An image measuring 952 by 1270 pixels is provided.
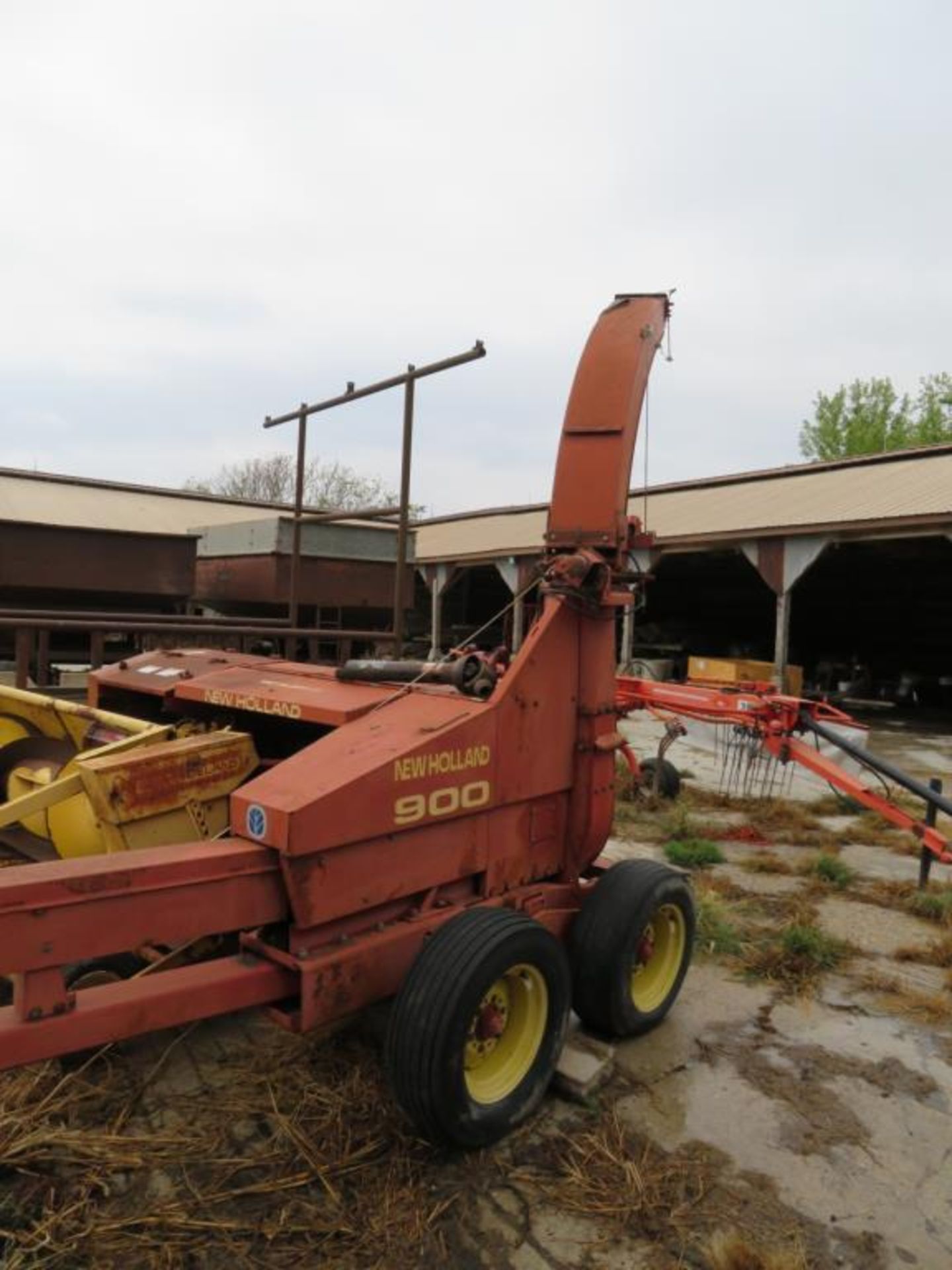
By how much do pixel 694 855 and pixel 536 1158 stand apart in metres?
3.25

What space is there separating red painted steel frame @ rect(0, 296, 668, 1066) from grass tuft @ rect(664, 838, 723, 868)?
2337 mm

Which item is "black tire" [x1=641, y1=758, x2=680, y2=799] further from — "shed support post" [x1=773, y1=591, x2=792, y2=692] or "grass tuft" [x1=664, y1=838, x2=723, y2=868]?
"shed support post" [x1=773, y1=591, x2=792, y2=692]

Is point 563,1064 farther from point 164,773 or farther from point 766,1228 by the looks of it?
point 164,773

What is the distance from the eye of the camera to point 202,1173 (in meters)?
2.35

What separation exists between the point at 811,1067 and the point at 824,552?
11738mm

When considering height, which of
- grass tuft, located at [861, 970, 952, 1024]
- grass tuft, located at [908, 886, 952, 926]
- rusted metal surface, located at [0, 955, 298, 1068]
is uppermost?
rusted metal surface, located at [0, 955, 298, 1068]

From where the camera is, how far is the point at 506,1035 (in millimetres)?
2646

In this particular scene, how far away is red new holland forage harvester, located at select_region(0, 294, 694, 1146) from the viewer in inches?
79.7

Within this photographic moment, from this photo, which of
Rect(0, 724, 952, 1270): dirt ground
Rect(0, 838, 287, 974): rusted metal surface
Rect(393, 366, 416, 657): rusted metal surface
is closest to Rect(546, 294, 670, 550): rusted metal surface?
Rect(393, 366, 416, 657): rusted metal surface

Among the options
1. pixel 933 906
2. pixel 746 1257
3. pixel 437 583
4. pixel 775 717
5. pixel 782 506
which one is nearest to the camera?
pixel 746 1257

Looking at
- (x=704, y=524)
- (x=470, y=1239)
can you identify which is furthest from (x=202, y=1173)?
(x=704, y=524)

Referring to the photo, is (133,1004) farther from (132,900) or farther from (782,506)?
(782,506)

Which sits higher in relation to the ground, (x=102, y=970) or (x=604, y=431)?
(x=604, y=431)

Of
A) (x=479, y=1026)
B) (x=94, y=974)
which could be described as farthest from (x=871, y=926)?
(x=94, y=974)
